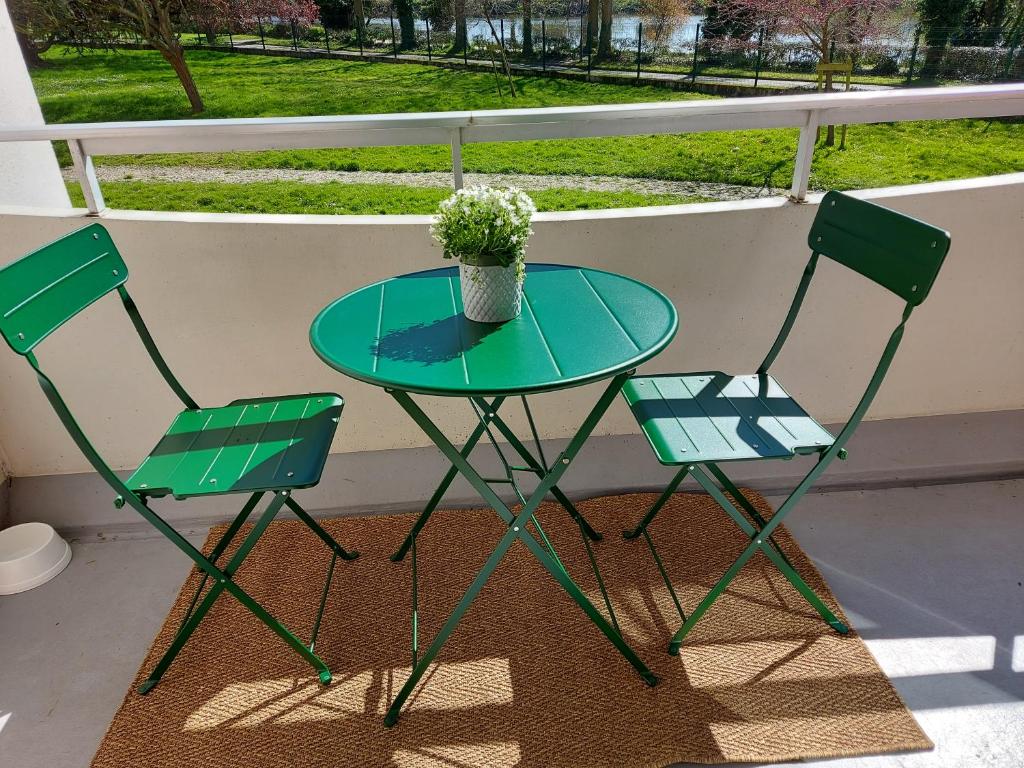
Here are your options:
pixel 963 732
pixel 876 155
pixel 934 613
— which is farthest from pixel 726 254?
pixel 876 155

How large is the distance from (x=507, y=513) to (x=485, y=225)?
26.9 inches

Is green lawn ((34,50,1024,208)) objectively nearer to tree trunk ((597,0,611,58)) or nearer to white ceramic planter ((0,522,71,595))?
tree trunk ((597,0,611,58))

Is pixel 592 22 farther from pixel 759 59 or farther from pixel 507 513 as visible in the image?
pixel 507 513

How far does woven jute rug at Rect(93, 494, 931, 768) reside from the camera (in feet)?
5.63

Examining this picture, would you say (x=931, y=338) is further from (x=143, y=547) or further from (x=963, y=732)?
(x=143, y=547)

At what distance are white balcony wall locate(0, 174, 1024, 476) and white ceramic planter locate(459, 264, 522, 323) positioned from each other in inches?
29.6

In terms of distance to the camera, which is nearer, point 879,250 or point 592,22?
point 879,250

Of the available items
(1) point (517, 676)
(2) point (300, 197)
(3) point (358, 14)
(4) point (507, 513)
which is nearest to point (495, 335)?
(4) point (507, 513)

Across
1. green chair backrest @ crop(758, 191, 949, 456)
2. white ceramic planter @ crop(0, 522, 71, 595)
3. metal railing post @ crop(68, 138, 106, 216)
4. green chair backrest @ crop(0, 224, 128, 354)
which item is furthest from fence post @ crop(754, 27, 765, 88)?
white ceramic planter @ crop(0, 522, 71, 595)

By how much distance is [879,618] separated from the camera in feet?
6.86

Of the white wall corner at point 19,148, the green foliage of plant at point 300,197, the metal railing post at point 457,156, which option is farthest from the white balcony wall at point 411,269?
the green foliage of plant at point 300,197

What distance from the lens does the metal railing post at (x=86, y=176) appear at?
221 cm

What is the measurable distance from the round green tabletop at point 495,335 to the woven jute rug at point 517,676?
924mm

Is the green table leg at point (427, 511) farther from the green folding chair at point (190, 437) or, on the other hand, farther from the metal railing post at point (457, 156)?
the metal railing post at point (457, 156)
